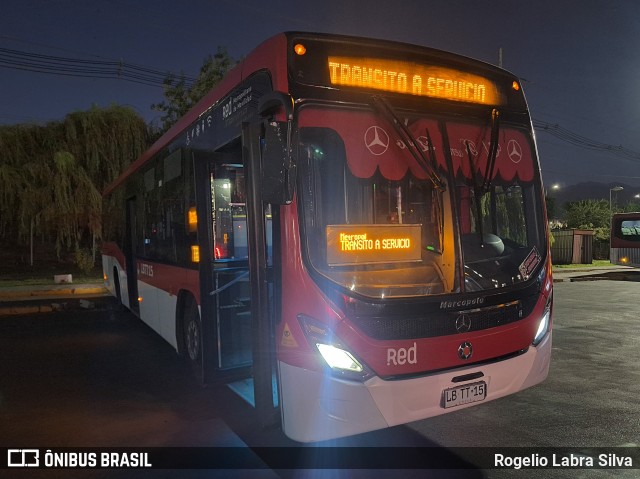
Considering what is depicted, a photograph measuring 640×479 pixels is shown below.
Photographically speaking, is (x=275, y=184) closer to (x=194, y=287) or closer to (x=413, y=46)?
(x=413, y=46)

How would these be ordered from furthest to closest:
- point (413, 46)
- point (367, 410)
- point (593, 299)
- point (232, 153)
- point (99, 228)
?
1. point (99, 228)
2. point (593, 299)
3. point (232, 153)
4. point (413, 46)
5. point (367, 410)

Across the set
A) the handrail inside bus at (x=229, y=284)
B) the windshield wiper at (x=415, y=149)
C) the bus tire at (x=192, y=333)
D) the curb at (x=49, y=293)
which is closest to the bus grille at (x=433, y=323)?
the windshield wiper at (x=415, y=149)

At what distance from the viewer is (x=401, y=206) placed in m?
4.34

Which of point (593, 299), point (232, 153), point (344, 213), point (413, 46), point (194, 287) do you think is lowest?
point (593, 299)

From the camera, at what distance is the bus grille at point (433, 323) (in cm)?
377

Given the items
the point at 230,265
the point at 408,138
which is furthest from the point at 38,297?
the point at 408,138

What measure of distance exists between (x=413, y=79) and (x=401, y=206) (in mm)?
1062

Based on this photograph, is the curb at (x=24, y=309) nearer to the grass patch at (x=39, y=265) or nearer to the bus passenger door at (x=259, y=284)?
the grass patch at (x=39, y=265)

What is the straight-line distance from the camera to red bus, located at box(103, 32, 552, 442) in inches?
147

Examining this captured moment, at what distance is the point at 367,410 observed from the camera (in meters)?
3.67

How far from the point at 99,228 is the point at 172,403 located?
64.1 feet

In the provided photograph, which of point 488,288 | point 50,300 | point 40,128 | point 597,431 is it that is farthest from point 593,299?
point 40,128

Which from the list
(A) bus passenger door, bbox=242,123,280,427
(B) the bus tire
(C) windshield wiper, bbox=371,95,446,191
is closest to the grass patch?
(B) the bus tire

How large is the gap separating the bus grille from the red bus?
11 mm
